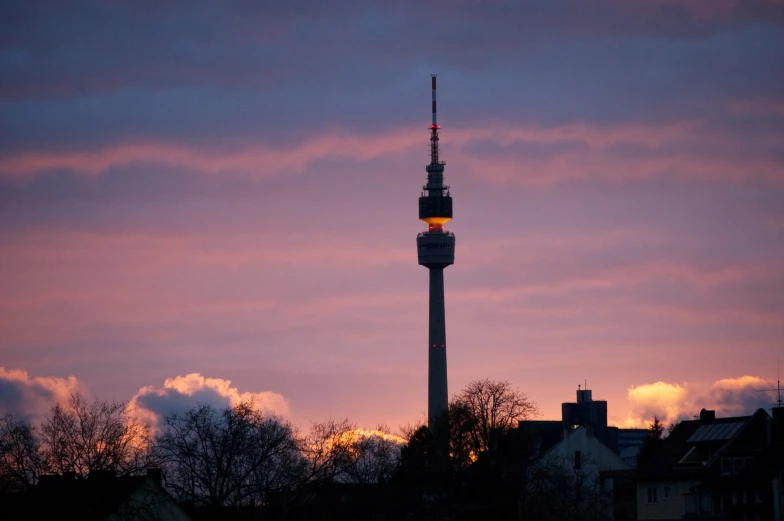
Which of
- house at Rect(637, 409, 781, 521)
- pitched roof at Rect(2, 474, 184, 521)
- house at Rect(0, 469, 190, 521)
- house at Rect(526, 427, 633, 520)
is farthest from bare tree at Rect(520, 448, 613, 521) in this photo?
pitched roof at Rect(2, 474, 184, 521)

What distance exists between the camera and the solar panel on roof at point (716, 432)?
330 ft

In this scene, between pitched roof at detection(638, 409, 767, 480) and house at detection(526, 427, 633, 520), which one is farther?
house at detection(526, 427, 633, 520)

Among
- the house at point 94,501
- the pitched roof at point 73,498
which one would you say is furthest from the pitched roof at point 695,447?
the pitched roof at point 73,498

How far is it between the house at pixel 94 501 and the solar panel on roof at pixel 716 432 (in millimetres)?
34687

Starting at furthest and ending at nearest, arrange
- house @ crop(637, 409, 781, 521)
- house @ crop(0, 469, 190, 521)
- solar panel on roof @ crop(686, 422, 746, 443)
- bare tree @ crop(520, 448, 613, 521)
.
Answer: bare tree @ crop(520, 448, 613, 521) < solar panel on roof @ crop(686, 422, 746, 443) < house @ crop(637, 409, 781, 521) < house @ crop(0, 469, 190, 521)

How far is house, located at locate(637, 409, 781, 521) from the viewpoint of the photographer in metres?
93.2

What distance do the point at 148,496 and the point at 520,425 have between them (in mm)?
50576

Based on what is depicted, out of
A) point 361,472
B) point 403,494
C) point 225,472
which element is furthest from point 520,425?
point 225,472

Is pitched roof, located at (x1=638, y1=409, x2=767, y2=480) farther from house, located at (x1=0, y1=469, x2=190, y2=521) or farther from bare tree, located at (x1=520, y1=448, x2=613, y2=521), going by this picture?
house, located at (x1=0, y1=469, x2=190, y2=521)

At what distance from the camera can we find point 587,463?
122750 mm

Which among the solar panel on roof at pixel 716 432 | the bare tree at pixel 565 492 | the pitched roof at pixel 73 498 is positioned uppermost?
the solar panel on roof at pixel 716 432

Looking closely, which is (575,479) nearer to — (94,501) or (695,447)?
(695,447)

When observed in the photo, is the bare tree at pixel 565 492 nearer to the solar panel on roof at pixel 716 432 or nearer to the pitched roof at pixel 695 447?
the pitched roof at pixel 695 447

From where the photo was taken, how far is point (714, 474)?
97500mm
